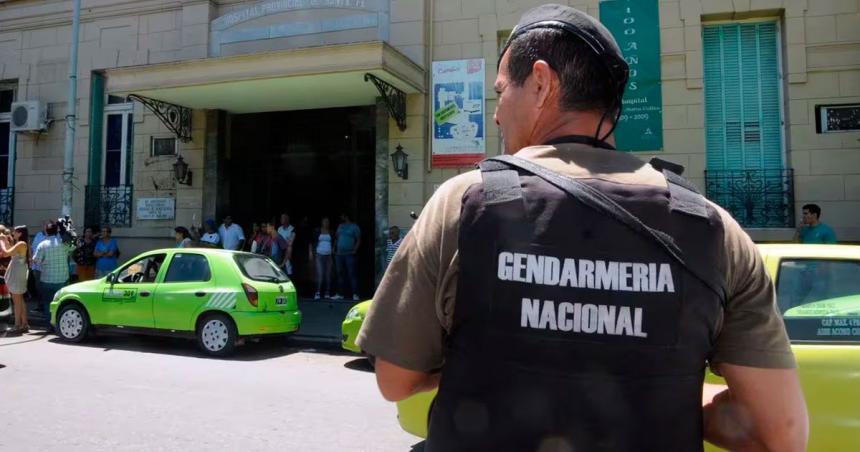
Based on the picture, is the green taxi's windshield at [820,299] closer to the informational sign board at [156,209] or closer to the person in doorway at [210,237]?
the person in doorway at [210,237]

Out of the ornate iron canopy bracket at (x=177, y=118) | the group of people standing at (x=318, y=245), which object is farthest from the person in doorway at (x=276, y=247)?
the ornate iron canopy bracket at (x=177, y=118)

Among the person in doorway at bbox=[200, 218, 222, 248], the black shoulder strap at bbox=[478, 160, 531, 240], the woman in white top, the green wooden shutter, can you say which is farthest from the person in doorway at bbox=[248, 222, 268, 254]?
the black shoulder strap at bbox=[478, 160, 531, 240]

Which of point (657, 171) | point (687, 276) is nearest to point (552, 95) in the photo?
point (657, 171)

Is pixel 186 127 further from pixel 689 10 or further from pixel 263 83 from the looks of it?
pixel 689 10

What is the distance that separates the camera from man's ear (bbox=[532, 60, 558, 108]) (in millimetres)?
1348

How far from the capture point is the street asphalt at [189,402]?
464 cm

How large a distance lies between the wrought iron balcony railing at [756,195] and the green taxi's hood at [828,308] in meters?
7.50

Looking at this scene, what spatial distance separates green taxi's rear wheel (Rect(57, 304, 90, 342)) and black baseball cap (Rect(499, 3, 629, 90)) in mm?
9582

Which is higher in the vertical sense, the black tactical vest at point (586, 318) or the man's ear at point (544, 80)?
the man's ear at point (544, 80)

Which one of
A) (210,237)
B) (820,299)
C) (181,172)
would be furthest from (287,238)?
(820,299)

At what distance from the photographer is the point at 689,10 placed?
1077 centimetres

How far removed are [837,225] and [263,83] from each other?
1039 cm

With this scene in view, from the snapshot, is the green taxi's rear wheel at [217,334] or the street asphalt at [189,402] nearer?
the street asphalt at [189,402]

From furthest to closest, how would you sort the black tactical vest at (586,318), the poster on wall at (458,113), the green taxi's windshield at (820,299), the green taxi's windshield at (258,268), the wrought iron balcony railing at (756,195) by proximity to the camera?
the poster on wall at (458,113), the wrought iron balcony railing at (756,195), the green taxi's windshield at (258,268), the green taxi's windshield at (820,299), the black tactical vest at (586,318)
